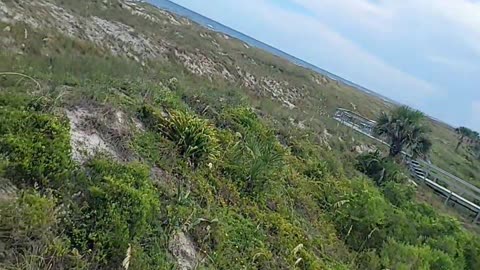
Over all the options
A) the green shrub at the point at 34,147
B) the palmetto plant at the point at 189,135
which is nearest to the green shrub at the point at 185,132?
the palmetto plant at the point at 189,135

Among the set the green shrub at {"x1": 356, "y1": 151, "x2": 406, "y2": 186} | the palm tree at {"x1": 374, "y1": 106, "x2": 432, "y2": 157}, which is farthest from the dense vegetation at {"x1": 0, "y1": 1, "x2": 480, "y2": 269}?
the palm tree at {"x1": 374, "y1": 106, "x2": 432, "y2": 157}

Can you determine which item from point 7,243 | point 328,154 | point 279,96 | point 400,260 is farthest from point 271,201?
point 279,96

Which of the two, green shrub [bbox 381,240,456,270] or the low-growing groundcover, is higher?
the low-growing groundcover

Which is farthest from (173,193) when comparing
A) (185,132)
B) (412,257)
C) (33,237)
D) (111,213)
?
(412,257)

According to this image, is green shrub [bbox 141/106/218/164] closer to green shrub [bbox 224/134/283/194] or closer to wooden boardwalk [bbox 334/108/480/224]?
green shrub [bbox 224/134/283/194]

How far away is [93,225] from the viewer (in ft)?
16.9

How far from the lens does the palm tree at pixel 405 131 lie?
22.0 metres

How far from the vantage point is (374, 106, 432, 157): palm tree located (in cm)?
2202

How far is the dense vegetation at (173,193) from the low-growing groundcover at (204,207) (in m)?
0.02

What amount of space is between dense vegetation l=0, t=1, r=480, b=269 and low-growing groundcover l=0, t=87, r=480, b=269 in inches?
0.8

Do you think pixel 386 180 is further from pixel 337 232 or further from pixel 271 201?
pixel 271 201

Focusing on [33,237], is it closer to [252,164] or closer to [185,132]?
[185,132]

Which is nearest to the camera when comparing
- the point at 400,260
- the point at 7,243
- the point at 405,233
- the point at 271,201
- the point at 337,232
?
the point at 7,243

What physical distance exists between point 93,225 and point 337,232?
7054 millimetres
